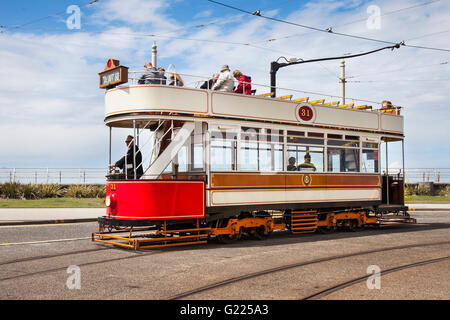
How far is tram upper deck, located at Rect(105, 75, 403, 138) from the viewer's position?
36.6 ft

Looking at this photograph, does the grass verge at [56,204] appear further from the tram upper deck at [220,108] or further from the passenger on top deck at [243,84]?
the passenger on top deck at [243,84]

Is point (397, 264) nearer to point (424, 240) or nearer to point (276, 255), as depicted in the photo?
point (276, 255)

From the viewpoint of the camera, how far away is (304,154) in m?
13.6

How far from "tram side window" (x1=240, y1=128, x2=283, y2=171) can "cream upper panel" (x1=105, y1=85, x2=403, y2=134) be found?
0.38m

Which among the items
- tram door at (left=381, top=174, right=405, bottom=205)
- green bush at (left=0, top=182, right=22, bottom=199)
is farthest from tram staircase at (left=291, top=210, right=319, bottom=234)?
green bush at (left=0, top=182, right=22, bottom=199)

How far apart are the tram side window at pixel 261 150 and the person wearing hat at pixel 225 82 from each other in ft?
3.69

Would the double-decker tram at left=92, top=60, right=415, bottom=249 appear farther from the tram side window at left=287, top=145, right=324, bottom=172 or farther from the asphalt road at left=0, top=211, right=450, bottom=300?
the asphalt road at left=0, top=211, right=450, bottom=300

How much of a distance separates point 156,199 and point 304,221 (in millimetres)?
4879

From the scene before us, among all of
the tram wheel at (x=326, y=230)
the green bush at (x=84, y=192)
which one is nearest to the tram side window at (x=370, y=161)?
the tram wheel at (x=326, y=230)

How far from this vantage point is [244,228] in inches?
490

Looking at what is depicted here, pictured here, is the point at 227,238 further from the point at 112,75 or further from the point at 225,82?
the point at 112,75
